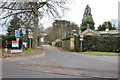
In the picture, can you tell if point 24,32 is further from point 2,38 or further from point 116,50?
point 116,50

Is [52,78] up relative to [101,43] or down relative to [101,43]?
down

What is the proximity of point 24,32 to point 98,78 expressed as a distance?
83.5ft

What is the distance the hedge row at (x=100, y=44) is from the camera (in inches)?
829

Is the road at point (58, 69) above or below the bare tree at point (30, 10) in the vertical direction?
below

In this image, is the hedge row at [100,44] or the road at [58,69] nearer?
the road at [58,69]

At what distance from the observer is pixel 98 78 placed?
626cm

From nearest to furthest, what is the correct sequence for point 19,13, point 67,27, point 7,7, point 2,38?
point 7,7 → point 19,13 → point 2,38 → point 67,27

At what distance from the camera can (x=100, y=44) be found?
70.8 ft

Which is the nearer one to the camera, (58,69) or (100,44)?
(58,69)

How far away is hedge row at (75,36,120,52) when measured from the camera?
2105cm

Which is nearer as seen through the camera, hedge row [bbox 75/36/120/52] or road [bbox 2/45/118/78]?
road [bbox 2/45/118/78]

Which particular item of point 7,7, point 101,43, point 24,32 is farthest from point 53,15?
point 24,32

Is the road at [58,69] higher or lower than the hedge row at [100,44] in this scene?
lower

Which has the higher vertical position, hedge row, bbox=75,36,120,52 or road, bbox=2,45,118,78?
hedge row, bbox=75,36,120,52
